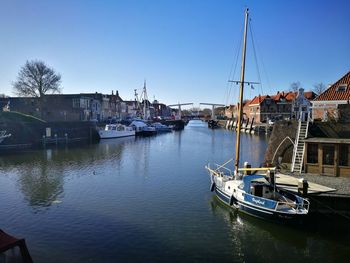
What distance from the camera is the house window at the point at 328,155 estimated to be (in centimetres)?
2153

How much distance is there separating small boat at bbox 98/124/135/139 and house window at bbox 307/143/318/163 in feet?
165

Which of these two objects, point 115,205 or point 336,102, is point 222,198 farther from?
point 336,102

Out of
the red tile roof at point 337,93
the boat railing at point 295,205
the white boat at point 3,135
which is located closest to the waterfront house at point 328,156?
the boat railing at point 295,205

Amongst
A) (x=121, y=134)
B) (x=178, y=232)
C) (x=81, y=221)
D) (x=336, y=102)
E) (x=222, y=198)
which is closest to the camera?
(x=178, y=232)

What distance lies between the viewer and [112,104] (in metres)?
112

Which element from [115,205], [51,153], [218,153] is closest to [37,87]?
[51,153]

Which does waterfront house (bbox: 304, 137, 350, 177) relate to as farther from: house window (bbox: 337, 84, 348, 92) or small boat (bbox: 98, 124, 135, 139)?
small boat (bbox: 98, 124, 135, 139)

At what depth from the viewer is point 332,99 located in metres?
31.8

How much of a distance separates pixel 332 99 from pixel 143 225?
24.8 meters

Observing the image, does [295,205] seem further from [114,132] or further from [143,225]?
[114,132]

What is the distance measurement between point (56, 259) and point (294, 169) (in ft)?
57.6

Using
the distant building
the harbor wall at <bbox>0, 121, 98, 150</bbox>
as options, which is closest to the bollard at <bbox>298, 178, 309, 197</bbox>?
the harbor wall at <bbox>0, 121, 98, 150</bbox>

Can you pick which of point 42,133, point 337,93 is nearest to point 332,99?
point 337,93

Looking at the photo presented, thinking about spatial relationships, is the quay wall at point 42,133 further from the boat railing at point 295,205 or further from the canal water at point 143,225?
the boat railing at point 295,205
